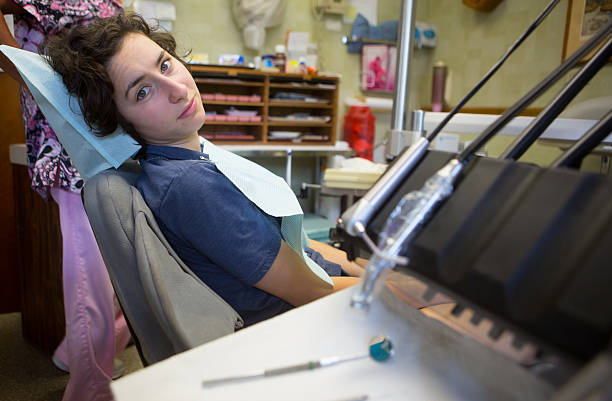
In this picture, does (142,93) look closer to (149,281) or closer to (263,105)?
(149,281)

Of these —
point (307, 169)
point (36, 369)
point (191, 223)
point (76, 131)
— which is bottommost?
point (36, 369)

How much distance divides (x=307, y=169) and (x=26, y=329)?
2.25 meters

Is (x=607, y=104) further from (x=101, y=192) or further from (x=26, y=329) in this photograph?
(x=26, y=329)

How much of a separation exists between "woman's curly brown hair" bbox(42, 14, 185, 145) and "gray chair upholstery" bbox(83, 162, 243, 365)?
0.46 feet

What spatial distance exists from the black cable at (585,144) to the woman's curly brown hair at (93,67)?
2.49ft

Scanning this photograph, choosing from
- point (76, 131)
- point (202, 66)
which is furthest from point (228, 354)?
point (202, 66)

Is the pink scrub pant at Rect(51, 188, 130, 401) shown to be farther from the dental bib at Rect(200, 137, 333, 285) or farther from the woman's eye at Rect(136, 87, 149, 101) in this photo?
the dental bib at Rect(200, 137, 333, 285)

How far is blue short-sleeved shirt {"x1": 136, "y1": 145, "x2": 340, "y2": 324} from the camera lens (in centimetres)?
72

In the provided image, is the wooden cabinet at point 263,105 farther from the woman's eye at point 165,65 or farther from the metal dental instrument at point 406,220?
the metal dental instrument at point 406,220

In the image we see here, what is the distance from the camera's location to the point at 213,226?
715 millimetres

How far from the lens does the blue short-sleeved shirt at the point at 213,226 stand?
0.72 meters

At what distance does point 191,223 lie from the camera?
72 centimetres

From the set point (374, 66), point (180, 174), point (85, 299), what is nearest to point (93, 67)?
point (180, 174)

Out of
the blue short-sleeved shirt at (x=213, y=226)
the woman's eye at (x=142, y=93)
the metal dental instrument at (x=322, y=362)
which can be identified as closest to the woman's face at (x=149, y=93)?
the woman's eye at (x=142, y=93)
